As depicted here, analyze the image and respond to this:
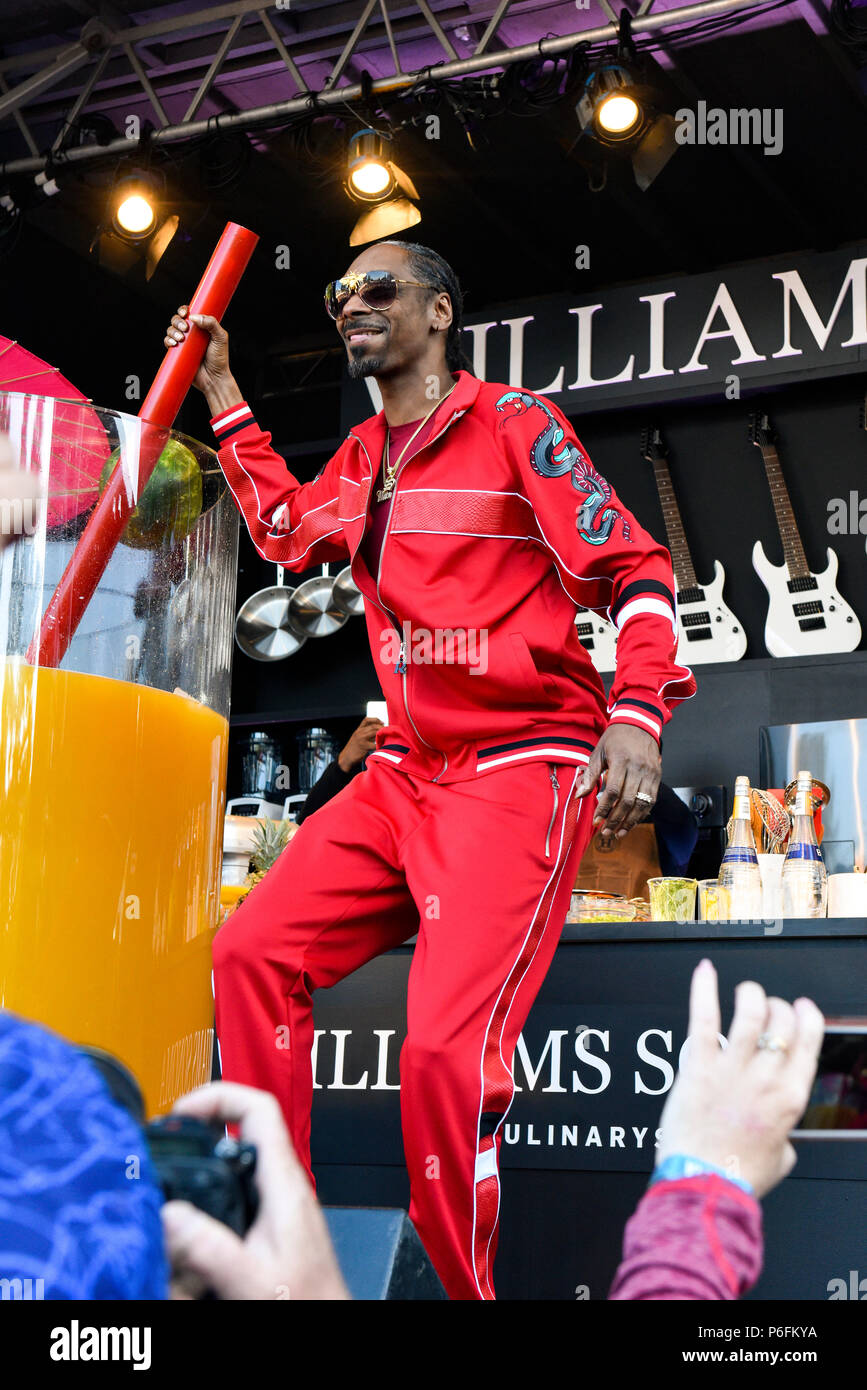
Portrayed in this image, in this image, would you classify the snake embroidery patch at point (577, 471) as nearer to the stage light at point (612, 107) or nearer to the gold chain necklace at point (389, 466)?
the gold chain necklace at point (389, 466)

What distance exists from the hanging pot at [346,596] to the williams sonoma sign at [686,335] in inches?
28.1

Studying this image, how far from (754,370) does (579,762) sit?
3.39 m

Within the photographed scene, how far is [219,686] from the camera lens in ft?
4.58

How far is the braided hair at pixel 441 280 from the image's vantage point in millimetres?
2336

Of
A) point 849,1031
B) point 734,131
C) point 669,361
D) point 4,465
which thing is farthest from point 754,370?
point 4,465

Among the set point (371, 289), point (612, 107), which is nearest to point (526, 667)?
point (371, 289)

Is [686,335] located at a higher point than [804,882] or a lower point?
higher

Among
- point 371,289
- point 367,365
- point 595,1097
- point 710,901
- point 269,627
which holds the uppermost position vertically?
point 269,627

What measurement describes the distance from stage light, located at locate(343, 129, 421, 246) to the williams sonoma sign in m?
0.77

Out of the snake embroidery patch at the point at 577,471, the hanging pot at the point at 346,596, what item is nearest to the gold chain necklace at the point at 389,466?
the snake embroidery patch at the point at 577,471

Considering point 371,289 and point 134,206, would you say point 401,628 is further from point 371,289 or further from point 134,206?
point 134,206

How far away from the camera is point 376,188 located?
4570mm

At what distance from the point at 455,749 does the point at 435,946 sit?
306 millimetres

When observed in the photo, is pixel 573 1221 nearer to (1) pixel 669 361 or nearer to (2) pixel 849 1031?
(2) pixel 849 1031
